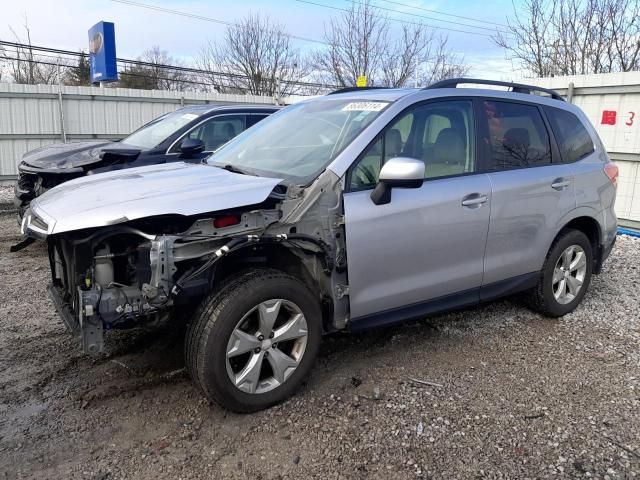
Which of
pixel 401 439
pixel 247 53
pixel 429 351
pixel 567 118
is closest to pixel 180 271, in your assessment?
pixel 401 439

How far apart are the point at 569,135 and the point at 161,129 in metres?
5.14

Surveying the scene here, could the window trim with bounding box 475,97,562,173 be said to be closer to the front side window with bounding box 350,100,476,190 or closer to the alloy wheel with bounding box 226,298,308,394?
the front side window with bounding box 350,100,476,190

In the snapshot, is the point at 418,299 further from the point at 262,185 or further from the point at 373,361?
the point at 262,185

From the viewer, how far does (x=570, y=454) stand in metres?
2.79

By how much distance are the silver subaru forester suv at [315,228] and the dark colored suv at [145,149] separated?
2.40 m

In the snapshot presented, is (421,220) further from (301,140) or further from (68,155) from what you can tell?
(68,155)

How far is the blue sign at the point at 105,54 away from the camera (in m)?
14.4

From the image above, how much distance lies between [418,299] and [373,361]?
0.55m

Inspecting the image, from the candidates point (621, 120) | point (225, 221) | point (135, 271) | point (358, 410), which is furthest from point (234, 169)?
point (621, 120)

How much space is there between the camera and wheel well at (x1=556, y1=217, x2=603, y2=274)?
468 cm

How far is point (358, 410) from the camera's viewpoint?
314cm

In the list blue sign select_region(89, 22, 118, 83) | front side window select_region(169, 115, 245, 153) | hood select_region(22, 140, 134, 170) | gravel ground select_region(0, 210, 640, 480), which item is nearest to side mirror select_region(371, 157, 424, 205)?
gravel ground select_region(0, 210, 640, 480)

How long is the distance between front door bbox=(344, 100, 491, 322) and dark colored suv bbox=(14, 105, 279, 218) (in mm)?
2661

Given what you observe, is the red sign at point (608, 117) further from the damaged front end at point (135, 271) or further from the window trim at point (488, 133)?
the damaged front end at point (135, 271)
